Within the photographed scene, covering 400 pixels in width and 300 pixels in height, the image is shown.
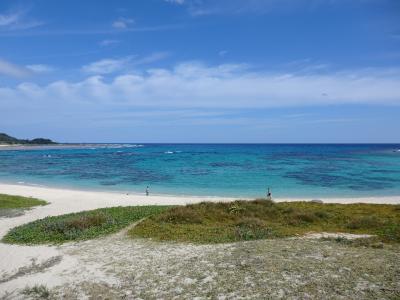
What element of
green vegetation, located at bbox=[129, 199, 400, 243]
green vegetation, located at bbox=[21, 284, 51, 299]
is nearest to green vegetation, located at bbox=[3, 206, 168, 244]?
green vegetation, located at bbox=[129, 199, 400, 243]

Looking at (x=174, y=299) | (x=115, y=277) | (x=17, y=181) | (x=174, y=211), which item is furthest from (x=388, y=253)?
(x=17, y=181)

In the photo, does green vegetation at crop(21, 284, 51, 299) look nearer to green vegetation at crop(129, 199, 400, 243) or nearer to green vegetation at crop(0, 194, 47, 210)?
green vegetation at crop(129, 199, 400, 243)

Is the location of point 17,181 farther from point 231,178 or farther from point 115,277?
point 115,277

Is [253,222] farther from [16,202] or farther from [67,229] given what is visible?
[16,202]

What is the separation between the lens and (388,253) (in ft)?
44.8

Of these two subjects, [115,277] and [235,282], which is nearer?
[235,282]

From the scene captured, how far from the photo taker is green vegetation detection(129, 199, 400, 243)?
17.1m

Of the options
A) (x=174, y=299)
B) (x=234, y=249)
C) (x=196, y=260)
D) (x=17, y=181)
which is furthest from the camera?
(x=17, y=181)

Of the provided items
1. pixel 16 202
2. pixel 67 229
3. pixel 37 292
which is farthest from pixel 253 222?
pixel 16 202

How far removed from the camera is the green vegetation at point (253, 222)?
56.0 feet

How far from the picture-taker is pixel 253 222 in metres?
18.8

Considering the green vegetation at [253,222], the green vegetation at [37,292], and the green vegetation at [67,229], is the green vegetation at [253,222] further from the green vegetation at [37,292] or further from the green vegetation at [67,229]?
the green vegetation at [37,292]

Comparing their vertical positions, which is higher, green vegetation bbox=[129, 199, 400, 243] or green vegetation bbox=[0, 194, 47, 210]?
green vegetation bbox=[129, 199, 400, 243]

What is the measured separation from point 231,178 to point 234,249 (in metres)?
39.6
